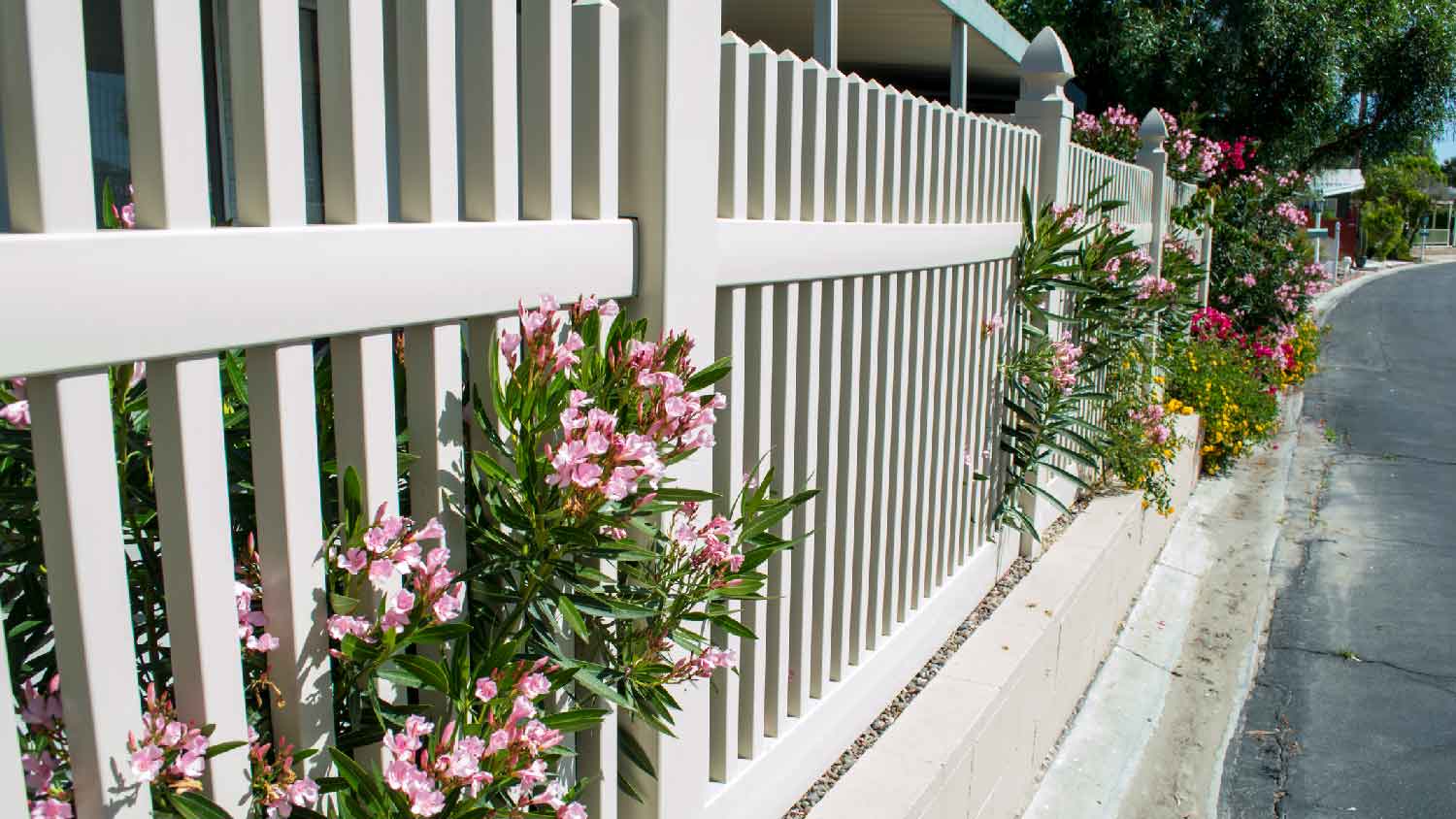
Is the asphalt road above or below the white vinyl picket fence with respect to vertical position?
below

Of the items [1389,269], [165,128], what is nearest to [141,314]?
[165,128]

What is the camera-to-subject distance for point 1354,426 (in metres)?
11.4

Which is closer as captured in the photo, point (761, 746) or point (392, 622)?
point (392, 622)

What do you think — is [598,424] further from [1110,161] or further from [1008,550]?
[1110,161]

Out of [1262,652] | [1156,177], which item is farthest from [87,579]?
[1156,177]

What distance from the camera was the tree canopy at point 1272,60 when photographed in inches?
698

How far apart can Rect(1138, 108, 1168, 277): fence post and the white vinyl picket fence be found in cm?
469

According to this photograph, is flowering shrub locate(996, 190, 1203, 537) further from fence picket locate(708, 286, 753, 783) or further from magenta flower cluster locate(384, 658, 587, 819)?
magenta flower cluster locate(384, 658, 587, 819)

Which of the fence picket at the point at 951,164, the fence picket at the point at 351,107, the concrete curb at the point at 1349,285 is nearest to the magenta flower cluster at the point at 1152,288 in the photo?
the fence picket at the point at 951,164

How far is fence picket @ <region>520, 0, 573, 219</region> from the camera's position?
182cm

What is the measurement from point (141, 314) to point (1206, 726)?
14.3 ft

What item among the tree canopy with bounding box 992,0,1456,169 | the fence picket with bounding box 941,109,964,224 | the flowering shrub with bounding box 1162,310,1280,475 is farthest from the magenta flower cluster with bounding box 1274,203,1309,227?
the fence picket with bounding box 941,109,964,224

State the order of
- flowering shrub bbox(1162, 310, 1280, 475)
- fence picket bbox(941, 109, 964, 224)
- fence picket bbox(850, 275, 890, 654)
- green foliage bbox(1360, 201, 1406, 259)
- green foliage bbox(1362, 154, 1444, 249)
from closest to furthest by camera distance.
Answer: fence picket bbox(850, 275, 890, 654) → fence picket bbox(941, 109, 964, 224) → flowering shrub bbox(1162, 310, 1280, 475) → green foliage bbox(1360, 201, 1406, 259) → green foliage bbox(1362, 154, 1444, 249)

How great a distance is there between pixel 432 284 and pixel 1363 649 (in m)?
5.15
